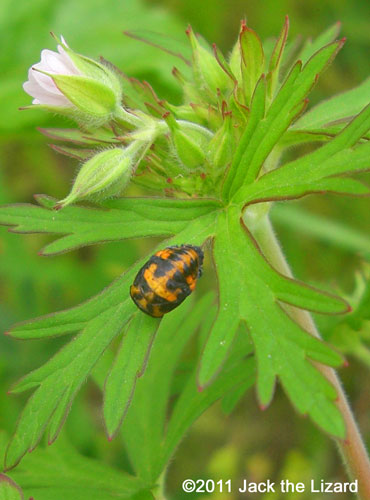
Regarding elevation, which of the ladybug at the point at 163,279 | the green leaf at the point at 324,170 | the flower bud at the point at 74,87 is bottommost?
the ladybug at the point at 163,279

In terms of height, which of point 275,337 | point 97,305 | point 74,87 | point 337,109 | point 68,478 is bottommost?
point 68,478

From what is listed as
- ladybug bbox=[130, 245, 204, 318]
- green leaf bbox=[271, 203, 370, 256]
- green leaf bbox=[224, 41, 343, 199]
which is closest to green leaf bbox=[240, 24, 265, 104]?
green leaf bbox=[224, 41, 343, 199]

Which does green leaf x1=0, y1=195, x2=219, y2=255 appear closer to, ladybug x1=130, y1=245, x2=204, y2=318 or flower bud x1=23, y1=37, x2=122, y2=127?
ladybug x1=130, y1=245, x2=204, y2=318

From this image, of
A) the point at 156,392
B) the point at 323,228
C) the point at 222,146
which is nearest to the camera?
the point at 222,146

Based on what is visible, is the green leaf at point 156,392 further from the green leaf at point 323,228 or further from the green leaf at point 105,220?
the green leaf at point 323,228

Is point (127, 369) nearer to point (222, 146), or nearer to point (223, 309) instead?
point (223, 309)

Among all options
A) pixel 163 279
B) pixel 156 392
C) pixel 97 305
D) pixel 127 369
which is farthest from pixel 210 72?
pixel 156 392

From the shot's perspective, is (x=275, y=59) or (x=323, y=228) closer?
(x=275, y=59)

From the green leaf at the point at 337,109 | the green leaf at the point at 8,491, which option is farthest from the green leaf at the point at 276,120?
the green leaf at the point at 8,491
